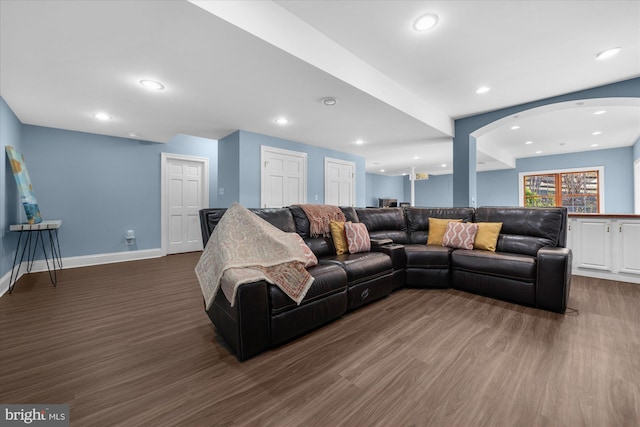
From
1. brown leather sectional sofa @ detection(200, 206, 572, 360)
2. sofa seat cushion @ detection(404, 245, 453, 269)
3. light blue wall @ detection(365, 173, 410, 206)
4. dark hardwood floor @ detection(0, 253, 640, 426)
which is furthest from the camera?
light blue wall @ detection(365, 173, 410, 206)

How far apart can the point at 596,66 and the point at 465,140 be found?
187 cm

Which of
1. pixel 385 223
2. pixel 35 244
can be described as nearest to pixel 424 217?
pixel 385 223

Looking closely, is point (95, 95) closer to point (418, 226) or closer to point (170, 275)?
point (170, 275)

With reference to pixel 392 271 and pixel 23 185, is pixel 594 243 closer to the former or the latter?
pixel 392 271

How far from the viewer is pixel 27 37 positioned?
2.06m

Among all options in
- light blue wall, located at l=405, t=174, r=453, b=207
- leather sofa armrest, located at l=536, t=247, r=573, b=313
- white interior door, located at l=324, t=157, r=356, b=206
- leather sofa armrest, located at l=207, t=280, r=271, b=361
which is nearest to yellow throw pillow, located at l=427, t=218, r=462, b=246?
leather sofa armrest, located at l=536, t=247, r=573, b=313

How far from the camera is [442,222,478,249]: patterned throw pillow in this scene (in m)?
3.23

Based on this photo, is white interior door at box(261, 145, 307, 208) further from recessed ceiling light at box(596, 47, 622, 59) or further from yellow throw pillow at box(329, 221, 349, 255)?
recessed ceiling light at box(596, 47, 622, 59)

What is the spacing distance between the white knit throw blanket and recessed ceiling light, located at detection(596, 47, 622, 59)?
3911 millimetres

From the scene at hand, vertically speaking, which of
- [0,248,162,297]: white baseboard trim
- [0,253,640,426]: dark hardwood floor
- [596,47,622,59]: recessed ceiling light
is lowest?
[0,253,640,426]: dark hardwood floor

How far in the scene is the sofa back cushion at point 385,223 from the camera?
3648 mm

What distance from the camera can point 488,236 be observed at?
3.18m

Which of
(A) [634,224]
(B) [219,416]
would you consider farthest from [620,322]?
(B) [219,416]

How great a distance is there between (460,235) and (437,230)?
341 mm
